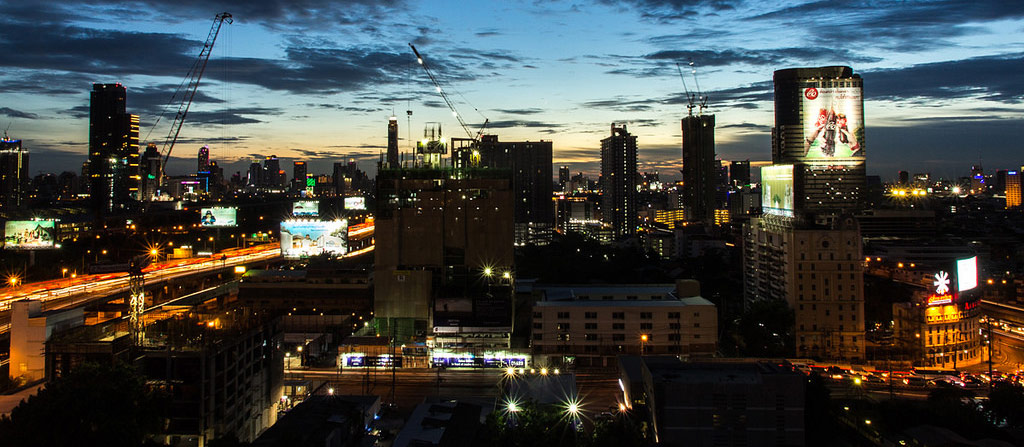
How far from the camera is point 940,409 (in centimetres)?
1602

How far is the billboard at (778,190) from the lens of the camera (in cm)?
3497

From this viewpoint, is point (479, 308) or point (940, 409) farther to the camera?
point (479, 308)

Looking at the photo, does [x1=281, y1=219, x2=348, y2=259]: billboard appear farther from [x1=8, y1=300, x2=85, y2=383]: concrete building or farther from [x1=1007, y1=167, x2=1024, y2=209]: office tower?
[x1=1007, y1=167, x2=1024, y2=209]: office tower

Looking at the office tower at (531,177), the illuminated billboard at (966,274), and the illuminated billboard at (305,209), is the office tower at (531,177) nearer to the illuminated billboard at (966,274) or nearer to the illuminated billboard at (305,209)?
the illuminated billboard at (305,209)

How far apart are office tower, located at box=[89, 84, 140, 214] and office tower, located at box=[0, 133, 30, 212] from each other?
7066mm

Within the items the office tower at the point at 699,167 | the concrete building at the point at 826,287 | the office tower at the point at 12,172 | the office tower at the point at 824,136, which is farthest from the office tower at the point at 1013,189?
the office tower at the point at 12,172

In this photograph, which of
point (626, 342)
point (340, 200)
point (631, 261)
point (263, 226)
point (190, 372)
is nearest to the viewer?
point (190, 372)

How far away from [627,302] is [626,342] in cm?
178

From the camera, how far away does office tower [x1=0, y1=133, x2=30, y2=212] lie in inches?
2938

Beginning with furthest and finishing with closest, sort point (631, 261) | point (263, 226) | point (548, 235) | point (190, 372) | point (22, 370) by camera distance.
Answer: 1. point (548, 235)
2. point (263, 226)
3. point (631, 261)
4. point (22, 370)
5. point (190, 372)

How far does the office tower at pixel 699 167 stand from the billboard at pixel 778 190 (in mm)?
57670

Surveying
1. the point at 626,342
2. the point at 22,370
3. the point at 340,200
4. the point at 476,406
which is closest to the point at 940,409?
the point at 626,342

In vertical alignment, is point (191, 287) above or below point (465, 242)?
below

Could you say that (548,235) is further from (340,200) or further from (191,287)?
(191,287)
